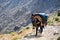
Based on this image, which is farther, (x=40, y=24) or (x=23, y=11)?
(x=23, y=11)

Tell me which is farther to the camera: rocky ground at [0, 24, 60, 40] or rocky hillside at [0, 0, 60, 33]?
rocky hillside at [0, 0, 60, 33]

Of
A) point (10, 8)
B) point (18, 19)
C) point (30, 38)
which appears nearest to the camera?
point (30, 38)

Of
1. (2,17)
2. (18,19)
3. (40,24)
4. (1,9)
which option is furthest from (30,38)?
(1,9)

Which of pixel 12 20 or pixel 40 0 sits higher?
pixel 40 0

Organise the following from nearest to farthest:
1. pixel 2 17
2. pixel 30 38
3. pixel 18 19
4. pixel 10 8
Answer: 1. pixel 30 38
2. pixel 18 19
3. pixel 2 17
4. pixel 10 8

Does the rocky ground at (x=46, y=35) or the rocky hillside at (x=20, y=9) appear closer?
the rocky ground at (x=46, y=35)

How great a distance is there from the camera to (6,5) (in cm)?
9538

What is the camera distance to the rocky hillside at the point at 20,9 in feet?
256

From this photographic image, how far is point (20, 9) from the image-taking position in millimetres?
86062

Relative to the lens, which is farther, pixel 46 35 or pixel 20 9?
pixel 20 9

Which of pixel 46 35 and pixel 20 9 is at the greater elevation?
pixel 20 9

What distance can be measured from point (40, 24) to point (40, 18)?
1.44 feet

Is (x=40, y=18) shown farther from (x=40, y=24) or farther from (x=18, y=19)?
(x=18, y=19)

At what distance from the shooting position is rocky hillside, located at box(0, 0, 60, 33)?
78.0m
